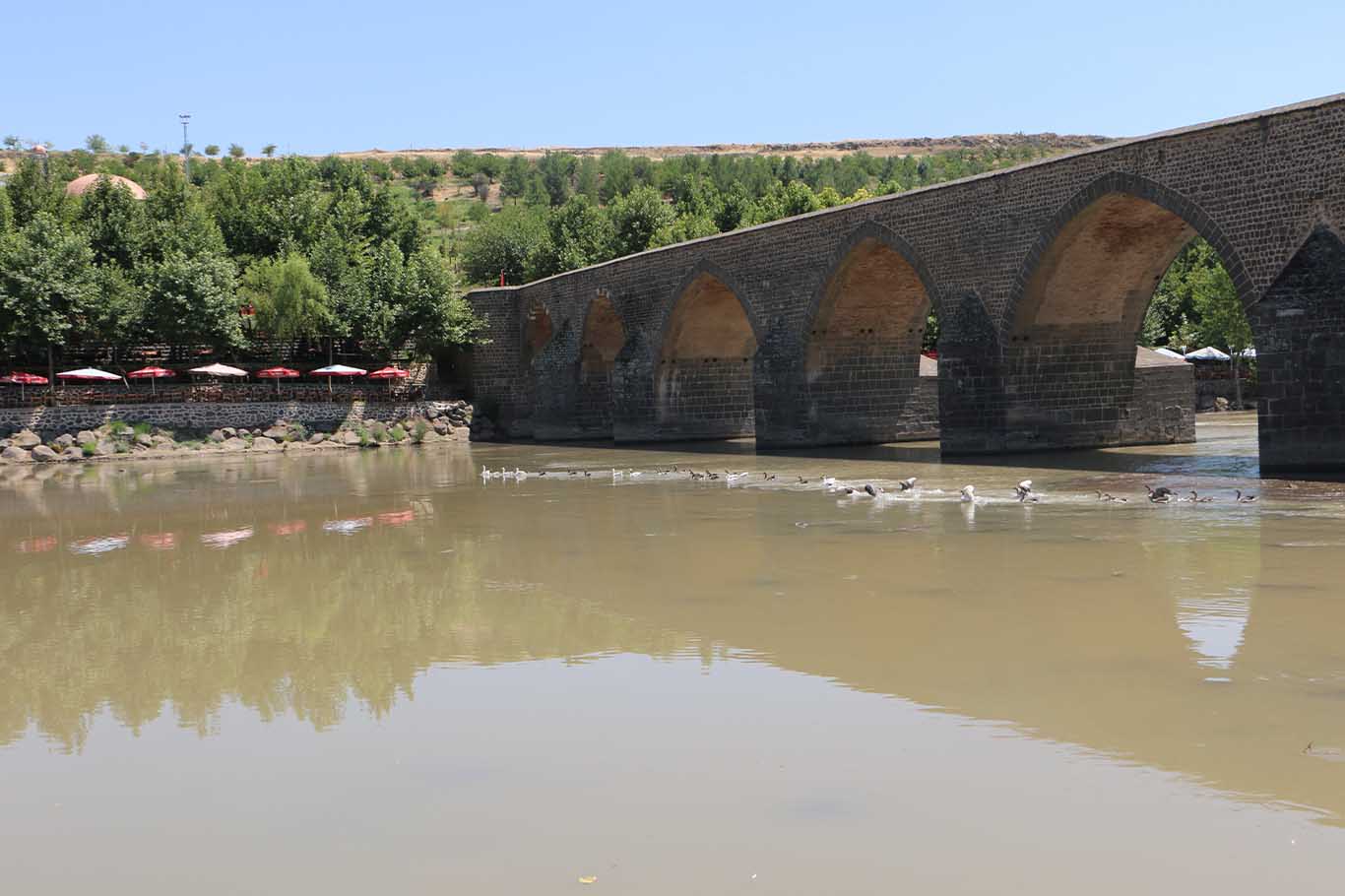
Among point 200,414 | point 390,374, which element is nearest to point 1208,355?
point 390,374

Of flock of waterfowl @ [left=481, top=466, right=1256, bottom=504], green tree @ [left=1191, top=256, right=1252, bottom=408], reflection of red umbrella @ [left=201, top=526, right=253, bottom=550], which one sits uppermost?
green tree @ [left=1191, top=256, right=1252, bottom=408]

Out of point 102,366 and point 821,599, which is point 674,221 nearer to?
point 102,366

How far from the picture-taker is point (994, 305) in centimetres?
2008

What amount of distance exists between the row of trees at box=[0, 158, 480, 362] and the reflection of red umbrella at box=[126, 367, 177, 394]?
41.2 inches

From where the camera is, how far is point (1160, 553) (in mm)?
10109

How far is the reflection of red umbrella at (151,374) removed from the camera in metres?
34.6

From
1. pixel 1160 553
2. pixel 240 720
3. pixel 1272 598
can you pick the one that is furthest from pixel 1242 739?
pixel 1160 553

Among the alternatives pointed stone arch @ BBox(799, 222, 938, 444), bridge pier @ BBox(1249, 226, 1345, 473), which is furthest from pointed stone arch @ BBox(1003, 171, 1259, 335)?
pointed stone arch @ BBox(799, 222, 938, 444)

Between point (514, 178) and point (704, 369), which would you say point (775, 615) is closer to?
point (704, 369)

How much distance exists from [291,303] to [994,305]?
2323 centimetres

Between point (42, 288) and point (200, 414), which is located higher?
point (42, 288)

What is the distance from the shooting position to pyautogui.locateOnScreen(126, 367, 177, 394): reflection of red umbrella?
3456 cm

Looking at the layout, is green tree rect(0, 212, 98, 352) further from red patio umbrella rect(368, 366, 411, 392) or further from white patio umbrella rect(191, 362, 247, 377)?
red patio umbrella rect(368, 366, 411, 392)

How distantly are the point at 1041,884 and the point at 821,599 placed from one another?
4.77m
